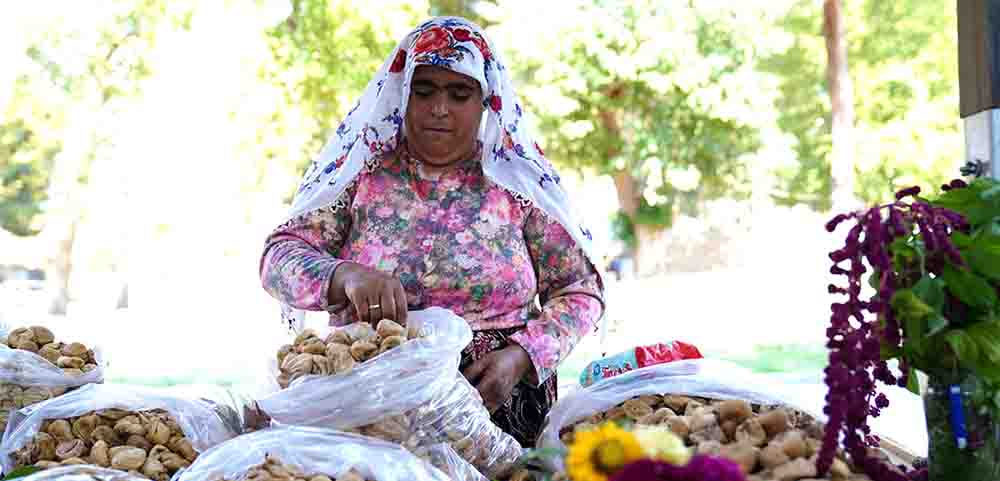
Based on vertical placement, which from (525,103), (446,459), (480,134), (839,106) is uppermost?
(525,103)

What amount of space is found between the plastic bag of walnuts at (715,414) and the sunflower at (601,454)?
0.36 m

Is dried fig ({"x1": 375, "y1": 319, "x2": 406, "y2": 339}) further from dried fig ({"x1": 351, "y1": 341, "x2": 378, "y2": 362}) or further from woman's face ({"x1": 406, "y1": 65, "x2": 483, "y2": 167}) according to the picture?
woman's face ({"x1": 406, "y1": 65, "x2": 483, "y2": 167})

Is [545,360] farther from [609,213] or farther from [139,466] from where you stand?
[609,213]

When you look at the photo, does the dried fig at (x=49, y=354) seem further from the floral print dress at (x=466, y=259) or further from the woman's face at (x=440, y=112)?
the woman's face at (x=440, y=112)

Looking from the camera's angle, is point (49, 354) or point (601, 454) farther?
point (49, 354)

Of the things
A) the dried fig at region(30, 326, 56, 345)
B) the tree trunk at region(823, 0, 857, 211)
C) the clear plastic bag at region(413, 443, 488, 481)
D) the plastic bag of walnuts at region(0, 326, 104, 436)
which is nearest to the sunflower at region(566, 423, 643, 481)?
the clear plastic bag at region(413, 443, 488, 481)

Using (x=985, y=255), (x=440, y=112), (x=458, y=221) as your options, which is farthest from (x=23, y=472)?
(x=985, y=255)

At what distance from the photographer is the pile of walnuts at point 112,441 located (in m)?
1.52

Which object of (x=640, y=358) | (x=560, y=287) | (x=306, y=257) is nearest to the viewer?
(x=640, y=358)

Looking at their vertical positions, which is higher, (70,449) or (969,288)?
(969,288)

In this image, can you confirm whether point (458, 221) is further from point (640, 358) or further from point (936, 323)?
point (936, 323)

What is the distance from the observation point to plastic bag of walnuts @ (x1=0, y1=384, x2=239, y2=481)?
1513mm

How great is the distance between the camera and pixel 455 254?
185 centimetres

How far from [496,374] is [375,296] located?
0.30 metres
